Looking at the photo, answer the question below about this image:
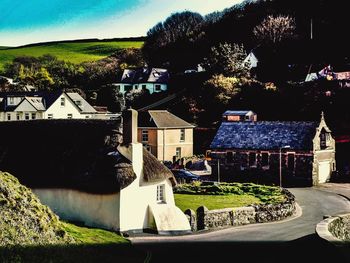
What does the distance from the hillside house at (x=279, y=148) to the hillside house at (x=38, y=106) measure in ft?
90.4

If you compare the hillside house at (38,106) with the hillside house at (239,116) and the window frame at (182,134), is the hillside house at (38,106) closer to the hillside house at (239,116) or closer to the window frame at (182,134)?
the window frame at (182,134)

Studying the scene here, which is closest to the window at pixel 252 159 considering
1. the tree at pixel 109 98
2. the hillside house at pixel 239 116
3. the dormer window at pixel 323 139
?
the dormer window at pixel 323 139

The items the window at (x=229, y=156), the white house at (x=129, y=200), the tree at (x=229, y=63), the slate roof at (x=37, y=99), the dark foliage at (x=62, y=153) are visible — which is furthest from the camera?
the tree at (x=229, y=63)

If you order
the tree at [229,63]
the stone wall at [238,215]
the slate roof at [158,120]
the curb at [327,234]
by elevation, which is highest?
the tree at [229,63]

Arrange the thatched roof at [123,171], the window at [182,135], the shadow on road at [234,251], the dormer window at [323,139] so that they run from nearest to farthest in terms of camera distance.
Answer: the shadow on road at [234,251] → the thatched roof at [123,171] → the dormer window at [323,139] → the window at [182,135]

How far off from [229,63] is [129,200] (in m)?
64.9

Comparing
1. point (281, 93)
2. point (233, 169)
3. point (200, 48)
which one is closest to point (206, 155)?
point (233, 169)

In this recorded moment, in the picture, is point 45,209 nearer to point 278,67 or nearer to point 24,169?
point 24,169

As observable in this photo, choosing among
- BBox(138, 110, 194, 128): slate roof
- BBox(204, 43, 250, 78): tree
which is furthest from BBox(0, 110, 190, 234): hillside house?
BBox(204, 43, 250, 78): tree

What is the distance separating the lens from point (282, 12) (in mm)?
115250

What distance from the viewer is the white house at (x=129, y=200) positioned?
29.1m

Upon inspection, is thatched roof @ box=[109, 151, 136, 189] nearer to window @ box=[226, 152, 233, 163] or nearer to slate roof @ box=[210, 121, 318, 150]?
slate roof @ box=[210, 121, 318, 150]

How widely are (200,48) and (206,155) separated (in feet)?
177

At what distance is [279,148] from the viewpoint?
52.9 meters
